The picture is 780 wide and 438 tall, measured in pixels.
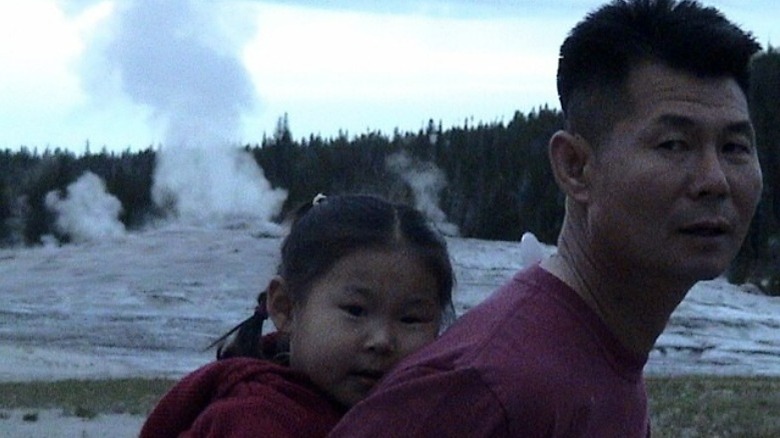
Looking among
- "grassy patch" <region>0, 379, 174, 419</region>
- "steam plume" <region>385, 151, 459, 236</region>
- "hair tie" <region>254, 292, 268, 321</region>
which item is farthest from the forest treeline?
"hair tie" <region>254, 292, 268, 321</region>

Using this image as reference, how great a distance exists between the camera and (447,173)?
1820 inches

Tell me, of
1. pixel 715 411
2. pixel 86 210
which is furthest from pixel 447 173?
pixel 715 411

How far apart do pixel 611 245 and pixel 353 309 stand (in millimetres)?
548

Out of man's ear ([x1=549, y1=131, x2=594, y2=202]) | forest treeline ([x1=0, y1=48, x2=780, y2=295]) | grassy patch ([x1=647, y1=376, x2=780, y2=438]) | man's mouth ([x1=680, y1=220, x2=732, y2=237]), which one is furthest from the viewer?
forest treeline ([x1=0, y1=48, x2=780, y2=295])

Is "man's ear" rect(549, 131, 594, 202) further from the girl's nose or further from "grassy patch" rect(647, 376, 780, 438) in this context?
"grassy patch" rect(647, 376, 780, 438)

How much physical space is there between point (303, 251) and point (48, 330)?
86.5 feet

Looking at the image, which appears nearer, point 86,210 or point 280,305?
point 280,305

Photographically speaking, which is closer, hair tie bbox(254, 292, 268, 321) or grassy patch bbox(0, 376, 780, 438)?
hair tie bbox(254, 292, 268, 321)

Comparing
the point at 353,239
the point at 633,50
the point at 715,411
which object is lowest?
the point at 715,411

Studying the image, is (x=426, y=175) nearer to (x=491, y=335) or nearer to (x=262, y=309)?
(x=262, y=309)

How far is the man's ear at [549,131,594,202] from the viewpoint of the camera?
2299 mm

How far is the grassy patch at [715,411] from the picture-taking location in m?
11.2

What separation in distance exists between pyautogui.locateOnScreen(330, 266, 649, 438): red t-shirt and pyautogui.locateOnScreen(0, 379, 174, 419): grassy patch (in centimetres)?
1177

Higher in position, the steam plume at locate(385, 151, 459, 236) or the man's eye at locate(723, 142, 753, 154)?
the man's eye at locate(723, 142, 753, 154)
